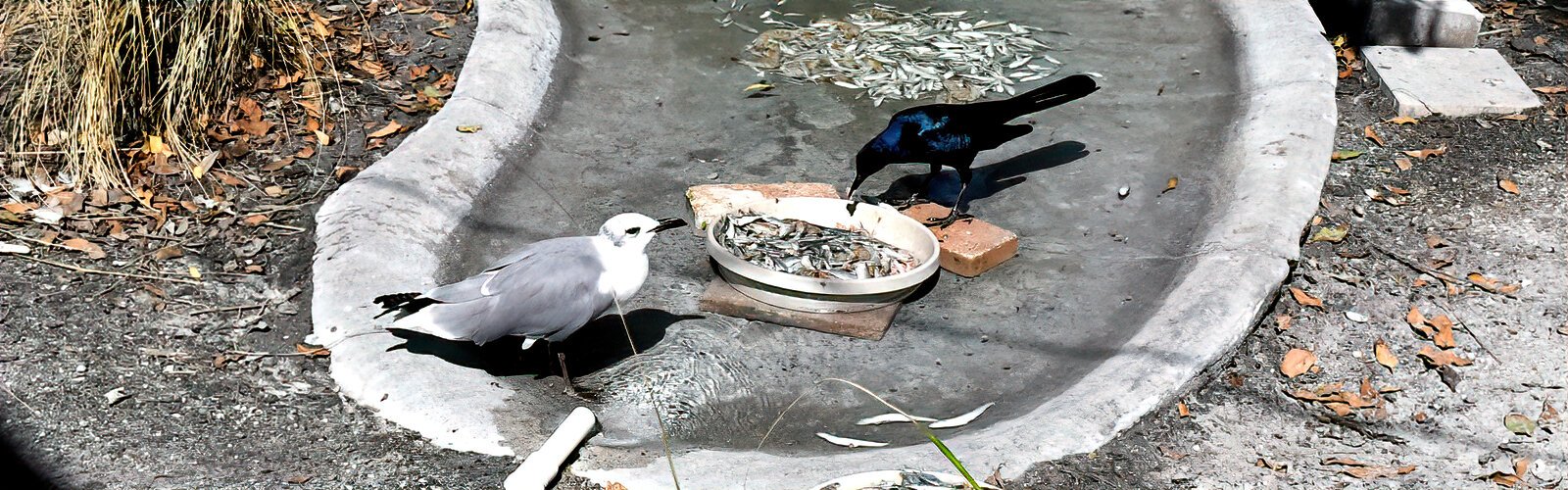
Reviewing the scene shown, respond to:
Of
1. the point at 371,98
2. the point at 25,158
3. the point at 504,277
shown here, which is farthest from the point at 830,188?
the point at 25,158

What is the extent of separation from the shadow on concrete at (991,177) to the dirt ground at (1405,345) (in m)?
0.97

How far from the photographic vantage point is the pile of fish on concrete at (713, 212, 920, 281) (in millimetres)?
3926

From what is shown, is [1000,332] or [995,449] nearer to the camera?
[995,449]

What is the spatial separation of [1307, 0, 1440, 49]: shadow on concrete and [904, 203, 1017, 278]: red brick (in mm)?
2521

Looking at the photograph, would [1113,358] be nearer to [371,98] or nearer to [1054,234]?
[1054,234]

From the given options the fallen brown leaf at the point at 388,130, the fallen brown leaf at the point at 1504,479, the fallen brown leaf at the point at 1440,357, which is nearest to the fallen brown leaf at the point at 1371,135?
the fallen brown leaf at the point at 1440,357

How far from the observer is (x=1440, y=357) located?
3.56 m

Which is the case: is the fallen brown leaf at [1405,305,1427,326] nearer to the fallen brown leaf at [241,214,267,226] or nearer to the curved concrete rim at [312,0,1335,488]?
the curved concrete rim at [312,0,1335,488]

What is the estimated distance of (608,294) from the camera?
3.25 metres

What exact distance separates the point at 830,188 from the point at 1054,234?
801 mm

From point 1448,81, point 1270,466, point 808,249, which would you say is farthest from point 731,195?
point 1448,81

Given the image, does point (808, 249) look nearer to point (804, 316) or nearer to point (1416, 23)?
point (804, 316)

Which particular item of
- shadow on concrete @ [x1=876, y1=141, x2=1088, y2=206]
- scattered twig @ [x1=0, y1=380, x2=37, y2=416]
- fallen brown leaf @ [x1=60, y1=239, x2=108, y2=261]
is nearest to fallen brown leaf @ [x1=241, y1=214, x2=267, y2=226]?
fallen brown leaf @ [x1=60, y1=239, x2=108, y2=261]

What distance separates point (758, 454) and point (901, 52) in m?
3.10
